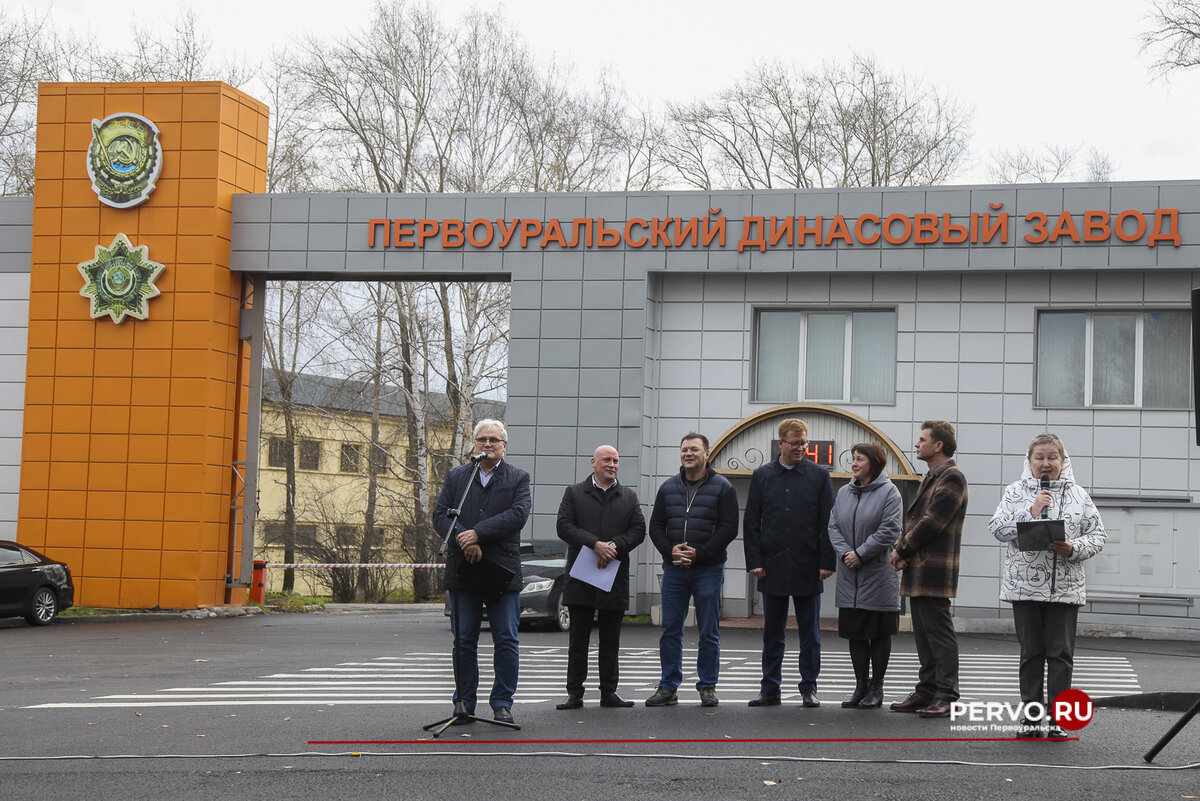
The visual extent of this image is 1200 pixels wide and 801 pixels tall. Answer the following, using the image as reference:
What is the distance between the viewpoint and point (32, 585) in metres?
19.8

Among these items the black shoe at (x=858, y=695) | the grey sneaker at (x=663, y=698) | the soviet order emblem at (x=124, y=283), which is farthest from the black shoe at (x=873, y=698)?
the soviet order emblem at (x=124, y=283)

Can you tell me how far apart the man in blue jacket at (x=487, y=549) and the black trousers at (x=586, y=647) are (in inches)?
27.0

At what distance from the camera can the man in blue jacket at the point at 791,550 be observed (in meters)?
9.95

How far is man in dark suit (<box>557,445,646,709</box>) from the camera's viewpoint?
9883mm

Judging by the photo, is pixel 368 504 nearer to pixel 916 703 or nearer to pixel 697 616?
pixel 697 616

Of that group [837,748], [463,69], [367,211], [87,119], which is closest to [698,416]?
[367,211]

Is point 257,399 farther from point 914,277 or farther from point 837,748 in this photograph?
point 837,748

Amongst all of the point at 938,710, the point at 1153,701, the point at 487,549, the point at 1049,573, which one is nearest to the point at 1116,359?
the point at 1153,701

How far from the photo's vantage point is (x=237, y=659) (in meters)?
14.3

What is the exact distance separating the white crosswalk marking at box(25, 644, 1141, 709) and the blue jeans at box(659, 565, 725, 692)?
445 mm

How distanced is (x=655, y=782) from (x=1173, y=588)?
47.9 ft

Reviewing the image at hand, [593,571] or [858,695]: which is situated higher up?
[593,571]

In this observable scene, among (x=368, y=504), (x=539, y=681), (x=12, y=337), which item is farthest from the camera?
→ (x=368, y=504)

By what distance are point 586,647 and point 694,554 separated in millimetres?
1018
